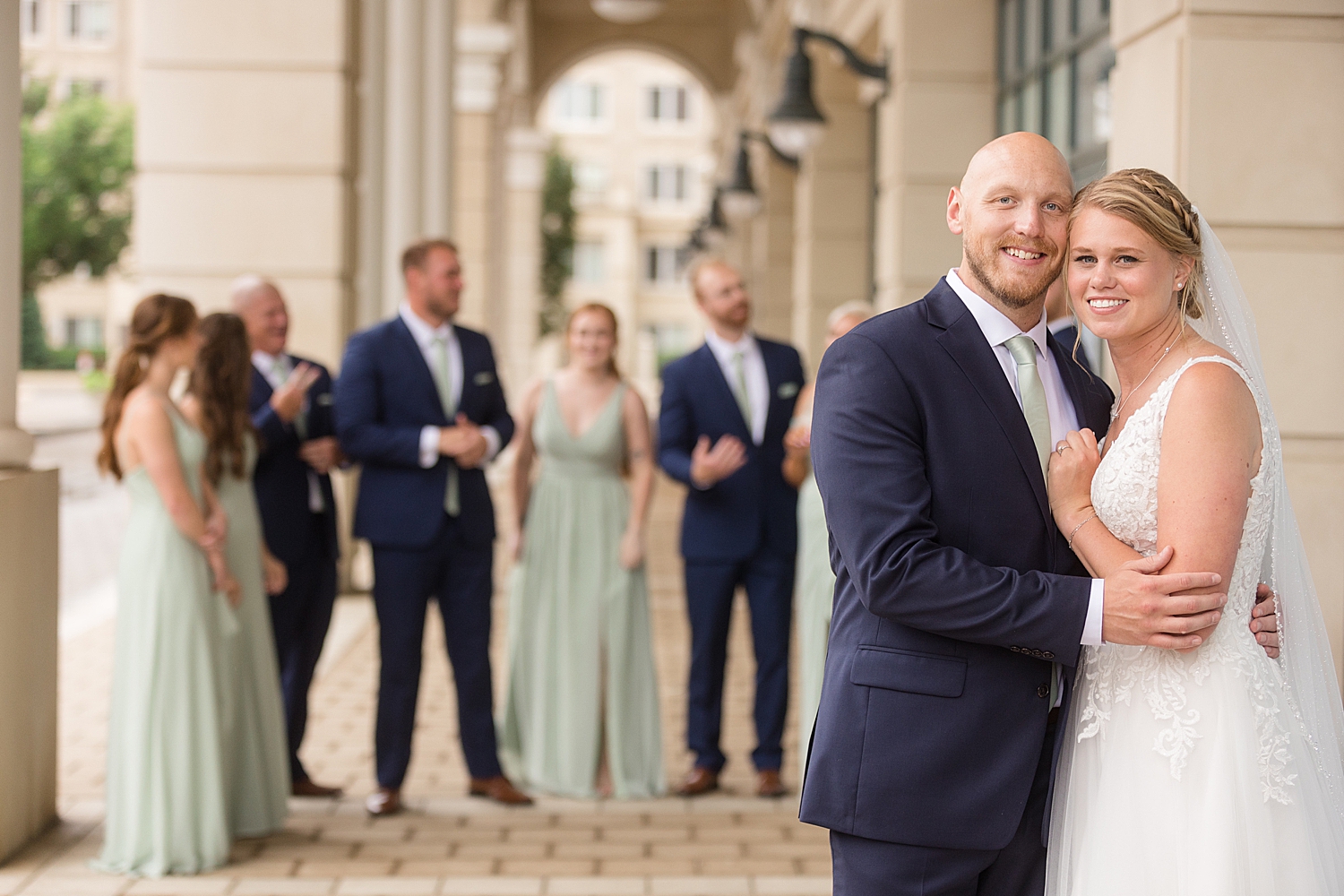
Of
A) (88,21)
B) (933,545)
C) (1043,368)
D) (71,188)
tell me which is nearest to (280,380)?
(1043,368)

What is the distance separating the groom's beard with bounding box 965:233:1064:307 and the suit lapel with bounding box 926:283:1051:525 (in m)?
0.07

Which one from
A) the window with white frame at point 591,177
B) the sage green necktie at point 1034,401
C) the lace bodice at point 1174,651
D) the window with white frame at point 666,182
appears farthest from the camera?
the window with white frame at point 666,182

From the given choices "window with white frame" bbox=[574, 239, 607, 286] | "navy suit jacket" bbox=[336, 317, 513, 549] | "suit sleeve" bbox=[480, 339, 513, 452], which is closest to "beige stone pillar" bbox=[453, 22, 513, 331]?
"suit sleeve" bbox=[480, 339, 513, 452]

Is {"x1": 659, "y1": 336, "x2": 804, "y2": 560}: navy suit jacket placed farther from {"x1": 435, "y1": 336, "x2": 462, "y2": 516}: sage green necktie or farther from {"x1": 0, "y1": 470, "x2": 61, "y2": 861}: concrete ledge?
{"x1": 0, "y1": 470, "x2": 61, "y2": 861}: concrete ledge

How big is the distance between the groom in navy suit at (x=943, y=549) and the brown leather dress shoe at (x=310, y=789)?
134 inches

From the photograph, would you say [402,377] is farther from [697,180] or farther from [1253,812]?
[697,180]

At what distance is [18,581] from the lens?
15.0 ft

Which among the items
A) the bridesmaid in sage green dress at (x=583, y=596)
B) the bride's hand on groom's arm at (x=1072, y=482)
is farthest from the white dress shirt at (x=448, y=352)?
the bride's hand on groom's arm at (x=1072, y=482)

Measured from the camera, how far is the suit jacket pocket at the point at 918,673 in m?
2.31

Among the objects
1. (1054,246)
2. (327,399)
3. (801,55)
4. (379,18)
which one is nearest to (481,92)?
(379,18)

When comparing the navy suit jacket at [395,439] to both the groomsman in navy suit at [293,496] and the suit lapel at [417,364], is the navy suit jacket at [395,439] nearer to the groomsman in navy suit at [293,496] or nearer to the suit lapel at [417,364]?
the suit lapel at [417,364]

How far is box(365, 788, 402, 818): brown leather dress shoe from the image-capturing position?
5.09 metres

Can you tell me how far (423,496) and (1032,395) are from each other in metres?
3.24

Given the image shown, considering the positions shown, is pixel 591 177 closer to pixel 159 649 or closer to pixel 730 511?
pixel 730 511
